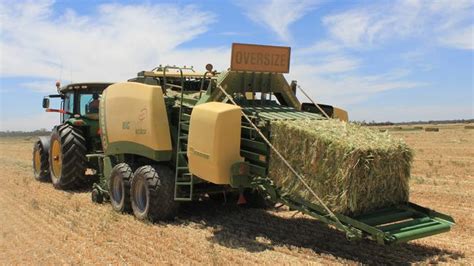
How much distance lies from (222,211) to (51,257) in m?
3.37

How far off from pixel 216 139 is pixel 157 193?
176 centimetres

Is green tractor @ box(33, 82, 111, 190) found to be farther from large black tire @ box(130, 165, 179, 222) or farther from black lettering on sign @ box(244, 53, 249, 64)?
black lettering on sign @ box(244, 53, 249, 64)

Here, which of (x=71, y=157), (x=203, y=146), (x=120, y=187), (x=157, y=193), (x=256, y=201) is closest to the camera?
(x=203, y=146)

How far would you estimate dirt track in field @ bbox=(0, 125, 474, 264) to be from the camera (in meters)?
5.74

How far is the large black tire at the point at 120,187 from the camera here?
8273 millimetres

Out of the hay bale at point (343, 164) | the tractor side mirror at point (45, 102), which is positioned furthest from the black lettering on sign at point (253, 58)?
the tractor side mirror at point (45, 102)

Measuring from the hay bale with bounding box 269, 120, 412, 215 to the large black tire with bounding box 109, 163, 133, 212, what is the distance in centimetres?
309

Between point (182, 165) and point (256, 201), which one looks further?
point (256, 201)

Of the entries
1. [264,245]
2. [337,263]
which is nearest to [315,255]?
[337,263]

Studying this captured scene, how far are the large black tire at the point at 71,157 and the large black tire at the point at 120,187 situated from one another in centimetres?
253

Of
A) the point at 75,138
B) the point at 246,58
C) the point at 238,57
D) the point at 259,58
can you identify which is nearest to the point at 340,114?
the point at 259,58

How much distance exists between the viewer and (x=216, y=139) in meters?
6.30

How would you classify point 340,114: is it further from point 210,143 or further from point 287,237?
point 210,143

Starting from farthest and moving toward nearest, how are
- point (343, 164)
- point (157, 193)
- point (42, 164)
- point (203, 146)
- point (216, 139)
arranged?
1. point (42, 164)
2. point (157, 193)
3. point (203, 146)
4. point (216, 139)
5. point (343, 164)
